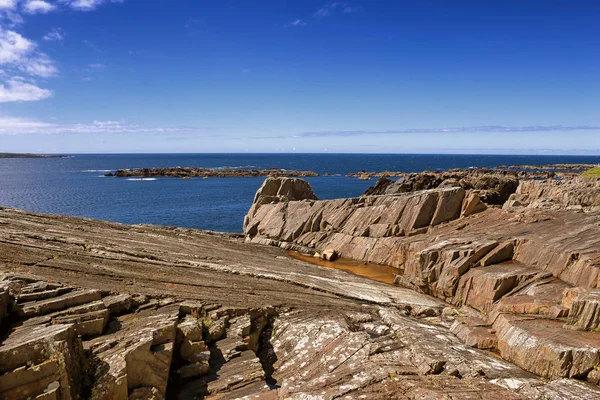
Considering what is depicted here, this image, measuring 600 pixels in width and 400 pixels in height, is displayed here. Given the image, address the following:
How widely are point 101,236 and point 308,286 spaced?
53.6 ft

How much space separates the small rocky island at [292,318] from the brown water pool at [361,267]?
7.38ft

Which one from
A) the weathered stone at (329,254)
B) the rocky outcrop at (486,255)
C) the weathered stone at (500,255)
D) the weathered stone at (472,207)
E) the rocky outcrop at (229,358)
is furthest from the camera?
the weathered stone at (329,254)

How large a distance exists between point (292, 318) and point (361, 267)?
2033 cm

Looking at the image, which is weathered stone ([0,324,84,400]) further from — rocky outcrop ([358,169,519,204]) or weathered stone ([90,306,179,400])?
rocky outcrop ([358,169,519,204])

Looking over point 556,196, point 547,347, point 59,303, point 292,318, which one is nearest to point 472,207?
point 556,196

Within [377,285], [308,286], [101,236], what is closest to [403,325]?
[308,286]

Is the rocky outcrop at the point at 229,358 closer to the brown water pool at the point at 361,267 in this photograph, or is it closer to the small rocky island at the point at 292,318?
the small rocky island at the point at 292,318

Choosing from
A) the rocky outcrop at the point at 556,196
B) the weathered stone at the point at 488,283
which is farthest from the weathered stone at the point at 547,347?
the rocky outcrop at the point at 556,196

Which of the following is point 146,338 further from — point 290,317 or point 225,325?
point 290,317

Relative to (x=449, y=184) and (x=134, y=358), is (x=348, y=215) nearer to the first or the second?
(x=449, y=184)

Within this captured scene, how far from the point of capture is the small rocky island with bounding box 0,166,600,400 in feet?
44.0

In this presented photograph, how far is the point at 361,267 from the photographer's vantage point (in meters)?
40.3

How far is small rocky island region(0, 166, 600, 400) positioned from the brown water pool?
2.25m

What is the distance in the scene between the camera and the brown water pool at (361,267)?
37.1m
